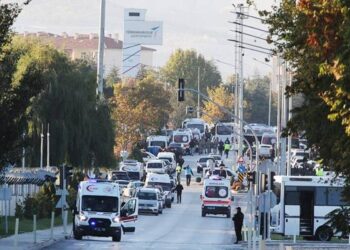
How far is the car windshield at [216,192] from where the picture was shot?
79000 mm

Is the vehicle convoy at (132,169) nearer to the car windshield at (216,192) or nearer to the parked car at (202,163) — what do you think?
the parked car at (202,163)

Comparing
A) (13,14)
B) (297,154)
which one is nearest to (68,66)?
(297,154)

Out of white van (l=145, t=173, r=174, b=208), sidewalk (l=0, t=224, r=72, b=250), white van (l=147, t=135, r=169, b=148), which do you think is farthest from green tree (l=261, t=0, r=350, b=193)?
white van (l=147, t=135, r=169, b=148)

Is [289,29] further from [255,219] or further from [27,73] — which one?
[255,219]

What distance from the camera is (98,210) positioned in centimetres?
5781

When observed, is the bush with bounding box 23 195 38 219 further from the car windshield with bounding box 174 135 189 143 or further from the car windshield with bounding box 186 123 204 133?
the car windshield with bounding box 186 123 204 133

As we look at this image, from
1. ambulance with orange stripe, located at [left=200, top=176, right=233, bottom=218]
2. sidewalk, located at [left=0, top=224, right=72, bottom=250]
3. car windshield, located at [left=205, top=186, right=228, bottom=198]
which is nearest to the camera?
sidewalk, located at [left=0, top=224, right=72, bottom=250]

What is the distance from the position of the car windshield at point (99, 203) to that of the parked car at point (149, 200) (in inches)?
829

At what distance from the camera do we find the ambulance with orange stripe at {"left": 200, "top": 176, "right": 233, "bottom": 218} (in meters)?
79.2

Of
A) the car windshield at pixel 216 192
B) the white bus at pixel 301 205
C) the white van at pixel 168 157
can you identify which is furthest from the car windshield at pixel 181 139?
the white bus at pixel 301 205

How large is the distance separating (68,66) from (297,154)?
33567mm

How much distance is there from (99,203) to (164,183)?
32498mm

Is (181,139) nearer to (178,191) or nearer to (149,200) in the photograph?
(178,191)

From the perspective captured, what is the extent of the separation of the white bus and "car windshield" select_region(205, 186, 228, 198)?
1592 cm
